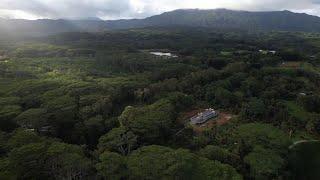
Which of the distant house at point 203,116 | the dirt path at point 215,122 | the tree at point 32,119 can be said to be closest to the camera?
the tree at point 32,119

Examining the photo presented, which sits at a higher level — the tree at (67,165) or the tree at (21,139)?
the tree at (21,139)

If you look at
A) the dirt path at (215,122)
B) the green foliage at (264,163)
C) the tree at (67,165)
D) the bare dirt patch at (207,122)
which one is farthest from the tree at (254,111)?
the tree at (67,165)

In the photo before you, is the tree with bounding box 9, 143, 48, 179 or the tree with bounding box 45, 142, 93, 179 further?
the tree with bounding box 45, 142, 93, 179

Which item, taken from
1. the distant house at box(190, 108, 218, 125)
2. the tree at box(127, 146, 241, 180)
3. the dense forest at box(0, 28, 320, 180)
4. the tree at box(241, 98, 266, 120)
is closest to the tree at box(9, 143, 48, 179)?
the dense forest at box(0, 28, 320, 180)

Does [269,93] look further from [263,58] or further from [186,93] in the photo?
[263,58]

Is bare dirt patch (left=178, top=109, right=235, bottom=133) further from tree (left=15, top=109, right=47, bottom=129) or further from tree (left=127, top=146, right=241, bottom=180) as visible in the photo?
tree (left=15, top=109, right=47, bottom=129)

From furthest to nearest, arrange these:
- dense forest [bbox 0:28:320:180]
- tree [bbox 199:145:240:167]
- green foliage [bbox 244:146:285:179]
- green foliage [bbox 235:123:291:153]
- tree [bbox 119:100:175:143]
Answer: tree [bbox 119:100:175:143] < green foliage [bbox 235:123:291:153] < tree [bbox 199:145:240:167] < green foliage [bbox 244:146:285:179] < dense forest [bbox 0:28:320:180]

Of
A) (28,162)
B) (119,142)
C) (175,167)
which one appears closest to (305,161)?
(175,167)

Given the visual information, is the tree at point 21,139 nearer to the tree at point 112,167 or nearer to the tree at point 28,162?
the tree at point 28,162
